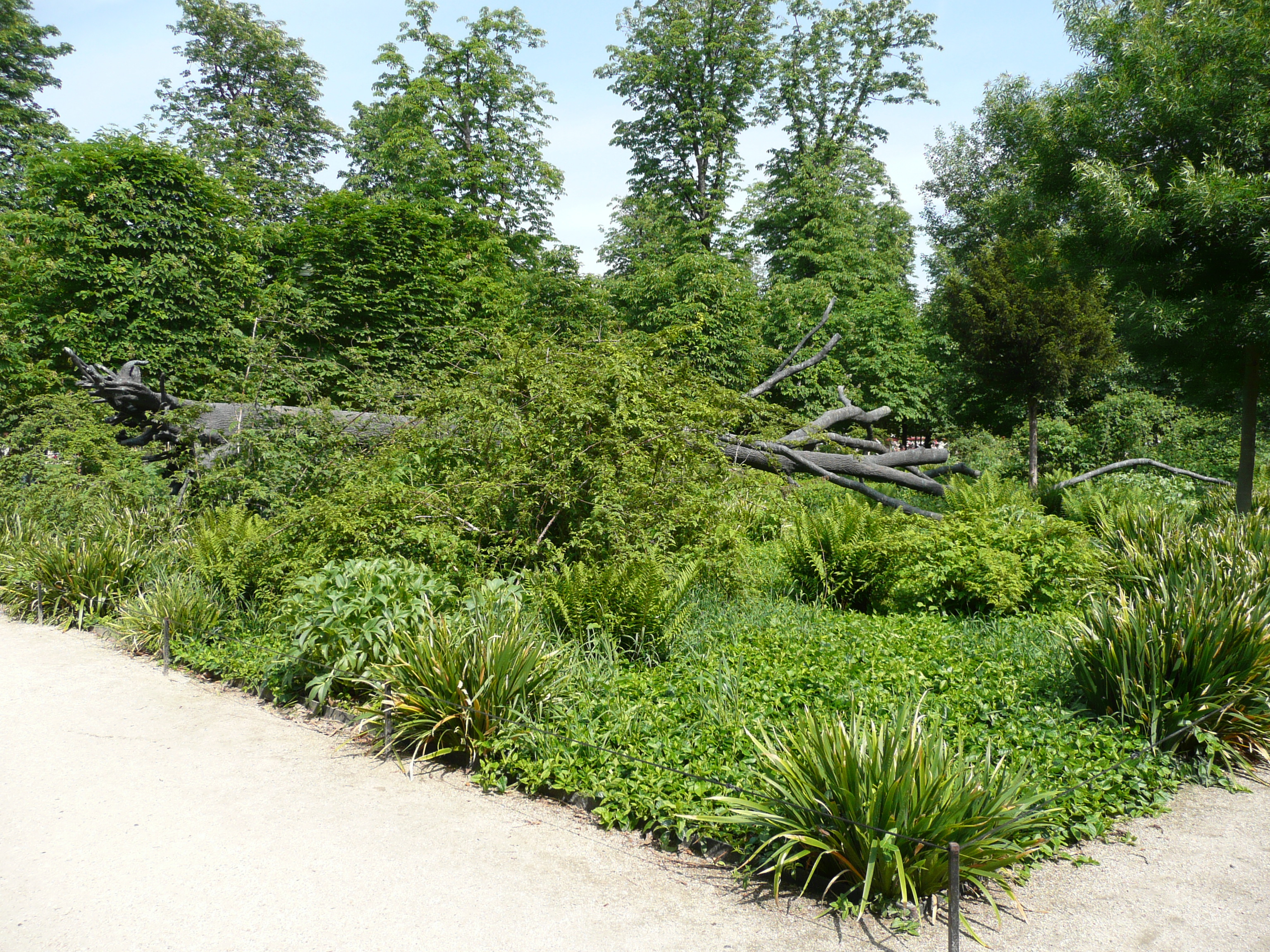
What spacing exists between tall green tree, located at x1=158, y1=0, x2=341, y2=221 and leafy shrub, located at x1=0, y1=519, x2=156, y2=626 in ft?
57.5

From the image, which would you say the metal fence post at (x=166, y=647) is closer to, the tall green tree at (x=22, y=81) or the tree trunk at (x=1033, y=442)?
the tree trunk at (x=1033, y=442)

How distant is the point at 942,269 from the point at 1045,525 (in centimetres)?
2424

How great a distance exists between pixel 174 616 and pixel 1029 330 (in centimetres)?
1429

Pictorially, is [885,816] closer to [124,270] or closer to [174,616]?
[174,616]

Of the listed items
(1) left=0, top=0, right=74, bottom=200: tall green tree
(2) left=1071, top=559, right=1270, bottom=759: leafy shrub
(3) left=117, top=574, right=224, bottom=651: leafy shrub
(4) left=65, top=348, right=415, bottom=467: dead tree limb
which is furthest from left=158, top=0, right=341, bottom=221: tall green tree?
(2) left=1071, top=559, right=1270, bottom=759: leafy shrub

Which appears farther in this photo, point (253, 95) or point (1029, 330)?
point (253, 95)

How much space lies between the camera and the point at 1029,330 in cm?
1470

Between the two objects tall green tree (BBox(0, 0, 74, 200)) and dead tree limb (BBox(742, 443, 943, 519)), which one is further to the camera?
tall green tree (BBox(0, 0, 74, 200))

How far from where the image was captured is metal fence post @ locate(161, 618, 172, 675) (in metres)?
6.14

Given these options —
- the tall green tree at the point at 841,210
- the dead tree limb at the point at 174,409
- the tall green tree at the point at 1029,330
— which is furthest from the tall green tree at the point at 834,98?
the dead tree limb at the point at 174,409

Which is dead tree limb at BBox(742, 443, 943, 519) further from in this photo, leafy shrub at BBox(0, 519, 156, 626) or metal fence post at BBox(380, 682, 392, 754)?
leafy shrub at BBox(0, 519, 156, 626)

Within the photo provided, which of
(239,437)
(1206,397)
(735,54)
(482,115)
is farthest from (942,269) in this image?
(239,437)

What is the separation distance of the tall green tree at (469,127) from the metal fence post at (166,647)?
14722mm

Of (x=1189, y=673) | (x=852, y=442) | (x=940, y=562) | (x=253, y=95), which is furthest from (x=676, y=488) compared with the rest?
(x=253, y=95)
